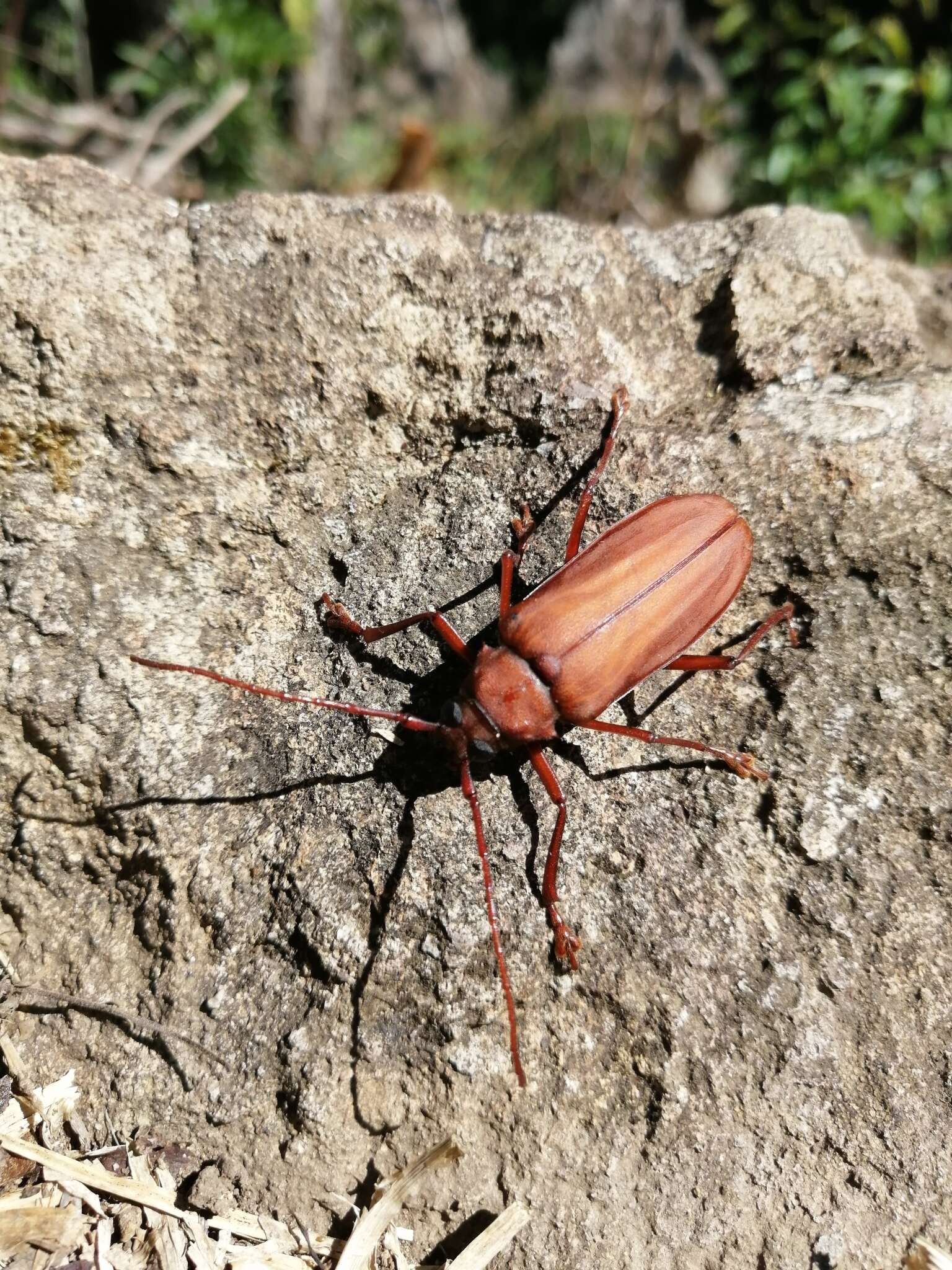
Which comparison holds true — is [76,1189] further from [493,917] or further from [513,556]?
[513,556]

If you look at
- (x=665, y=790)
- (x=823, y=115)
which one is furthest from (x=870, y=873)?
(x=823, y=115)

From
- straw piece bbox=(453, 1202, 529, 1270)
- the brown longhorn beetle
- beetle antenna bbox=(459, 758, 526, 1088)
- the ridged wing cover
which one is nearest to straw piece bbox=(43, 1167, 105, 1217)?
straw piece bbox=(453, 1202, 529, 1270)

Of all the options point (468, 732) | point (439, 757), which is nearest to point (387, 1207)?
point (439, 757)

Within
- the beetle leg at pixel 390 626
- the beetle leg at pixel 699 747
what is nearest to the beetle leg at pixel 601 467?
the beetle leg at pixel 390 626

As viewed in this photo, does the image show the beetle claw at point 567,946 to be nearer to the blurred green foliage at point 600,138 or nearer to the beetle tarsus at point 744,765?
the beetle tarsus at point 744,765

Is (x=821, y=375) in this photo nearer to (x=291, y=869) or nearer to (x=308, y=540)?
(x=308, y=540)

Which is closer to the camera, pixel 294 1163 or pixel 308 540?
pixel 294 1163
